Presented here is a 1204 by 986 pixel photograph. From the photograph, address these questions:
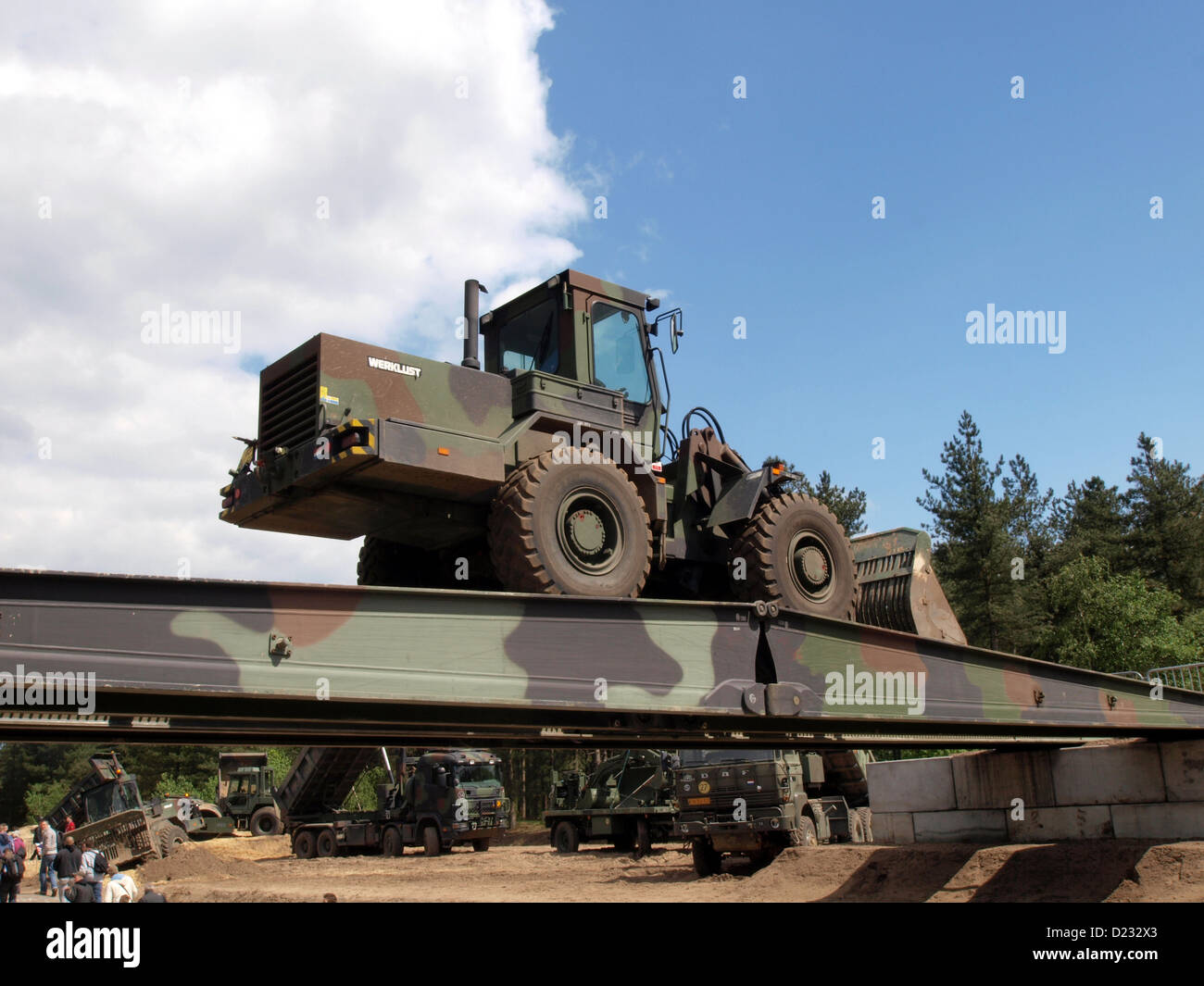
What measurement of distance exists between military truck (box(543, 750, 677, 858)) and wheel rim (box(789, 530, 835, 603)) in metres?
14.3

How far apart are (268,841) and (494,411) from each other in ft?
98.4

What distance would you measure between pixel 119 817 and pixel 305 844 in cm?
494

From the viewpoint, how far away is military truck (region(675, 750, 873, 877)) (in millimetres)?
16688

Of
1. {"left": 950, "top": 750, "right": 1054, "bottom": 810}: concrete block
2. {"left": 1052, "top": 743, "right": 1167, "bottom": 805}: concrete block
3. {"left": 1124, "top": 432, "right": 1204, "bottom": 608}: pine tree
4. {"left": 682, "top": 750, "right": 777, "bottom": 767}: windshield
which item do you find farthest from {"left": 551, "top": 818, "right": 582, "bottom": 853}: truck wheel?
{"left": 1124, "top": 432, "right": 1204, "bottom": 608}: pine tree

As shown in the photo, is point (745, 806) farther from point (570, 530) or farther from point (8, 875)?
point (8, 875)

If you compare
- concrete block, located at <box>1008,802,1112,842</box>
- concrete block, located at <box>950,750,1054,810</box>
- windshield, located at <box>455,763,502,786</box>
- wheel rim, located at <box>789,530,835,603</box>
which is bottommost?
windshield, located at <box>455,763,502,786</box>

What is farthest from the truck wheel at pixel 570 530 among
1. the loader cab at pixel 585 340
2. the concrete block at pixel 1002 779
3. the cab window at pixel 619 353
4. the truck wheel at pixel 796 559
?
the concrete block at pixel 1002 779

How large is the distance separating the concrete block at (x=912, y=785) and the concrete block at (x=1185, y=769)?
243cm

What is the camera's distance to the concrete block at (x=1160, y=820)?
9.17 metres

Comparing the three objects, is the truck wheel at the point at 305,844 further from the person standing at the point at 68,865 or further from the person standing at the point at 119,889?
the person standing at the point at 119,889

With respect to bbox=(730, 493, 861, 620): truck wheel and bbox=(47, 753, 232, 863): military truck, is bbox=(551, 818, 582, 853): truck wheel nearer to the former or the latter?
bbox=(47, 753, 232, 863): military truck

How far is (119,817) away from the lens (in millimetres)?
27234
